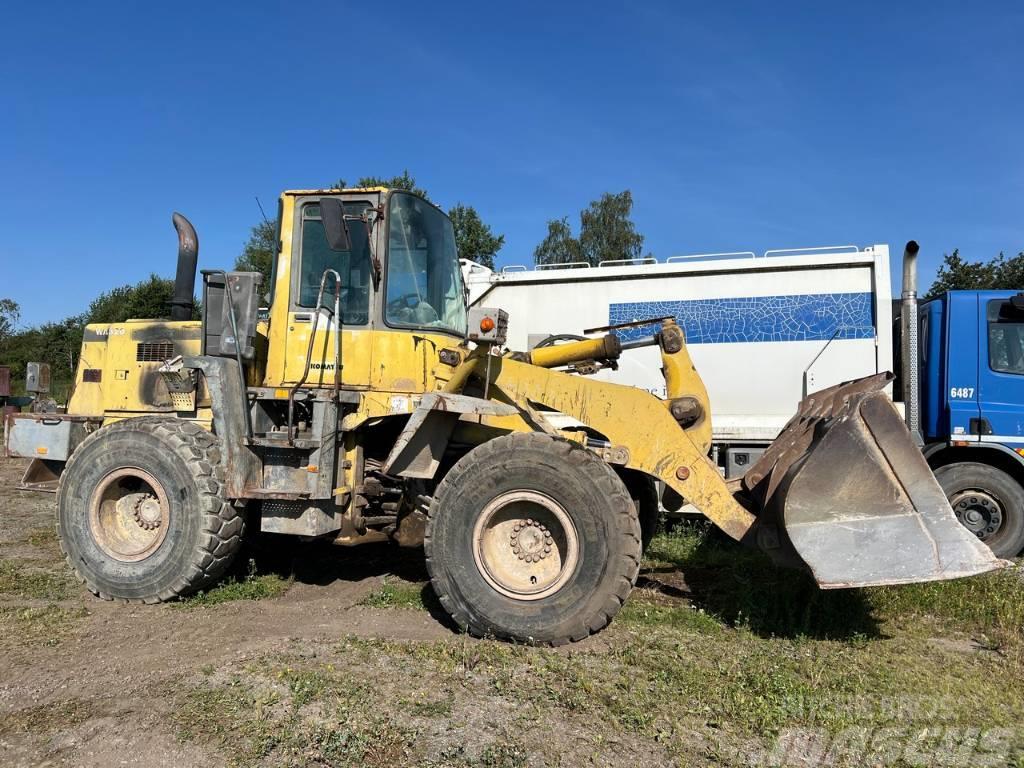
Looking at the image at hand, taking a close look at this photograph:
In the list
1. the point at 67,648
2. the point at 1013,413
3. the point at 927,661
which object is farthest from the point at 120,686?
the point at 1013,413

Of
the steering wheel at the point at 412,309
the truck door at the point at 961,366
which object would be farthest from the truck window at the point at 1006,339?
the steering wheel at the point at 412,309

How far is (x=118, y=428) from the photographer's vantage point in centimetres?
551

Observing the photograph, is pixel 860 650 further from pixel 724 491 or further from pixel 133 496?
pixel 133 496

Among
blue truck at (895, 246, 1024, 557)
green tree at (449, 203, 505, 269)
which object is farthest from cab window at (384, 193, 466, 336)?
green tree at (449, 203, 505, 269)

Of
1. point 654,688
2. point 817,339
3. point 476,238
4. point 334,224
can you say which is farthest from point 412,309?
point 476,238

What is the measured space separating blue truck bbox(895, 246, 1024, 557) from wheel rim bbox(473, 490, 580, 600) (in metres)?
4.30

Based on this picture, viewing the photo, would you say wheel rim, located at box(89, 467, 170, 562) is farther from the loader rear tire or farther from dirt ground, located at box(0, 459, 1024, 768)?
the loader rear tire

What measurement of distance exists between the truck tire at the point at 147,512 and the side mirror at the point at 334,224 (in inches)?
70.3

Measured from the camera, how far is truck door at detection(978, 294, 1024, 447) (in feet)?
23.4

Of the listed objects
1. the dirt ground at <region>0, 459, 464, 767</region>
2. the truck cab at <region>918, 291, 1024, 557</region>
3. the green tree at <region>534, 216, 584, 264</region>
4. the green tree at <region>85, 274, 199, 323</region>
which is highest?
the green tree at <region>534, 216, 584, 264</region>

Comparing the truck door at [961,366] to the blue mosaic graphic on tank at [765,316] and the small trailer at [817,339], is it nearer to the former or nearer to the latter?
the small trailer at [817,339]

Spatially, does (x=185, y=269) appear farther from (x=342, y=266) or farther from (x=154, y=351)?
(x=342, y=266)

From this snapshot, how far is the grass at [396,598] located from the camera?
5.36m

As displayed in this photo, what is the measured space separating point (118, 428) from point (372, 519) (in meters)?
2.06
